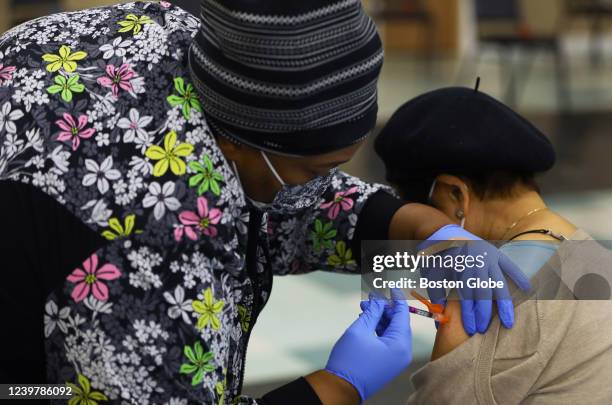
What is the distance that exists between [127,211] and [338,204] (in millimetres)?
593

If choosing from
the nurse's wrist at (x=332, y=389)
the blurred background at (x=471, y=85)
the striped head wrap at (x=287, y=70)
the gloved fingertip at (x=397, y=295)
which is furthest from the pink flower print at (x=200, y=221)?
the blurred background at (x=471, y=85)

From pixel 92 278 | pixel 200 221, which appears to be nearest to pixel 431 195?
pixel 200 221

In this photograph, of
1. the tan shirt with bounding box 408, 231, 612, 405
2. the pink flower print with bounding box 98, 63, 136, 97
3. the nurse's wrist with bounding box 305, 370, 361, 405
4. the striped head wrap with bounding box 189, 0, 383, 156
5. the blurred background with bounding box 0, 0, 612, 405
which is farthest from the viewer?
the blurred background with bounding box 0, 0, 612, 405

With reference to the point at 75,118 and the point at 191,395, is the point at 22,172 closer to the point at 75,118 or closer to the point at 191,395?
the point at 75,118

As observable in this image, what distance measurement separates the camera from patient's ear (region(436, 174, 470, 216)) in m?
1.88

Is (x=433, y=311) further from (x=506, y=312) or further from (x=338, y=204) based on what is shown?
(x=338, y=204)

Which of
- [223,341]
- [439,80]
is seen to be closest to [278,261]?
[223,341]

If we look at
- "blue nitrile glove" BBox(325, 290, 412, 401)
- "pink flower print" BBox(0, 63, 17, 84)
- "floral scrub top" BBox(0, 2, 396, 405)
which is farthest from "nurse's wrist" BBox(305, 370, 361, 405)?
"pink flower print" BBox(0, 63, 17, 84)

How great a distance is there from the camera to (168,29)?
1.50 m

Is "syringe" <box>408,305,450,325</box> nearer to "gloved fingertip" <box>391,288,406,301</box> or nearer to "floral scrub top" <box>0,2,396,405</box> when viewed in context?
"gloved fingertip" <box>391,288,406,301</box>

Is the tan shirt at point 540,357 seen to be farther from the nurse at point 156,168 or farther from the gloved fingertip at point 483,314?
the nurse at point 156,168

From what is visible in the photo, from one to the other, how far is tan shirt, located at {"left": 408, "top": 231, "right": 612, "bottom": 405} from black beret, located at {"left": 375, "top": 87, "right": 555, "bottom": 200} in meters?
0.25

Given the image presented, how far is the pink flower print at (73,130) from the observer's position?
138 cm

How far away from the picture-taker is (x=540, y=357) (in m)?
1.65
